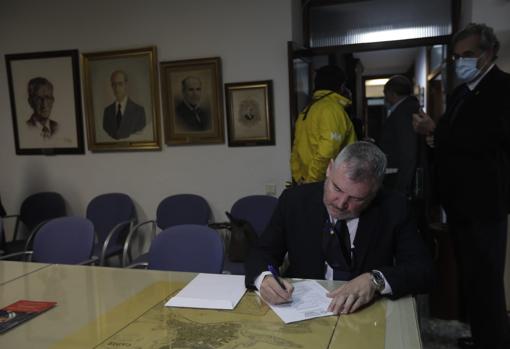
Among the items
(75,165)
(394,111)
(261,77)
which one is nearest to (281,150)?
(261,77)

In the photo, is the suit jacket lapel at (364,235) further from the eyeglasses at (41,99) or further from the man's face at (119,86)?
the eyeglasses at (41,99)

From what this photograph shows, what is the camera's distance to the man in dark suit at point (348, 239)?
144cm

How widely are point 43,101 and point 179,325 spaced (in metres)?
3.23

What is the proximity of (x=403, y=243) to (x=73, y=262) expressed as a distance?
1874mm

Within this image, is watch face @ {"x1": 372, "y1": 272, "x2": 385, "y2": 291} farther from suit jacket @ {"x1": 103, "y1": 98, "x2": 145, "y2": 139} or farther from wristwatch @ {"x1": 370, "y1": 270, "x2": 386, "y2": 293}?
suit jacket @ {"x1": 103, "y1": 98, "x2": 145, "y2": 139}

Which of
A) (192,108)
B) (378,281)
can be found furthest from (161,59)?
(378,281)

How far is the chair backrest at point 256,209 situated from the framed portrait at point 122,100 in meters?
0.93

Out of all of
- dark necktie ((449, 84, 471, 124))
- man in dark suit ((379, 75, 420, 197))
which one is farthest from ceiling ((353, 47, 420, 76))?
dark necktie ((449, 84, 471, 124))

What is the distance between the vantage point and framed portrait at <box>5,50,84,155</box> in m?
3.76

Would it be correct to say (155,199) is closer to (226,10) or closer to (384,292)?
Answer: (226,10)

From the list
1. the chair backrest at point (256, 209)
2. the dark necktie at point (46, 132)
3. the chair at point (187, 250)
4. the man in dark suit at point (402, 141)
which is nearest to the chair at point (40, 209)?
the dark necktie at point (46, 132)

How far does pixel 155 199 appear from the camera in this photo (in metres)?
3.71

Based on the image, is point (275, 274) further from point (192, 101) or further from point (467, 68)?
point (192, 101)

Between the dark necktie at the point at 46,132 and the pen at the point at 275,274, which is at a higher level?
the dark necktie at the point at 46,132
